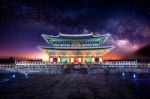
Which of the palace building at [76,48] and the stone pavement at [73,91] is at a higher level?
the palace building at [76,48]

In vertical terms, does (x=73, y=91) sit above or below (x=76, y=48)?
below

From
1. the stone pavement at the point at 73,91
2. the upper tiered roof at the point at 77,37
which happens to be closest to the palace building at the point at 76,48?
the upper tiered roof at the point at 77,37

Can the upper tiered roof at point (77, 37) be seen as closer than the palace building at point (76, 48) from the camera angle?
No

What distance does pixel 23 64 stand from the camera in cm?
6316

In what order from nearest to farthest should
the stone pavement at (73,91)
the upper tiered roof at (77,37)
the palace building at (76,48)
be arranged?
the stone pavement at (73,91), the palace building at (76,48), the upper tiered roof at (77,37)

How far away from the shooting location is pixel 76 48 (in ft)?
276

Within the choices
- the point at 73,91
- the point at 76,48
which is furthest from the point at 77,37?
the point at 73,91

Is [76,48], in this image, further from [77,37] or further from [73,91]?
[73,91]

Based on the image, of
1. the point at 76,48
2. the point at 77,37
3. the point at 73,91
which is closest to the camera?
the point at 73,91

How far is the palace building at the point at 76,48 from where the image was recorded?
84250 millimetres

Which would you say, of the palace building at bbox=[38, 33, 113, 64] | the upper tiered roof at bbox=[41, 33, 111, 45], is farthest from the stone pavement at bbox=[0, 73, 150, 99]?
the upper tiered roof at bbox=[41, 33, 111, 45]

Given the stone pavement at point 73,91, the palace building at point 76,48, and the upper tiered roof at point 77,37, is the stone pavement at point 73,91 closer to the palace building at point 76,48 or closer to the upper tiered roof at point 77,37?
the palace building at point 76,48

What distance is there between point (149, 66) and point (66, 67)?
746 inches

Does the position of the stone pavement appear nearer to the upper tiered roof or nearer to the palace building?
the palace building
